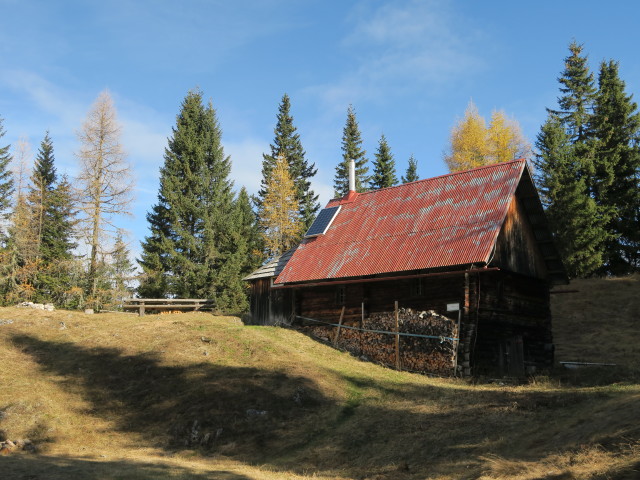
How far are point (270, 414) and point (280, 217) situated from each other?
31820 mm

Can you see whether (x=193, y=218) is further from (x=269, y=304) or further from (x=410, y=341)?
(x=410, y=341)

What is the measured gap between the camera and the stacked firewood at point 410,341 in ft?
68.4

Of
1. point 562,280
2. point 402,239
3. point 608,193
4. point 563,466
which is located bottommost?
point 563,466

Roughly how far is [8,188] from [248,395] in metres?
41.1

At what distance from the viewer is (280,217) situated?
155 feet

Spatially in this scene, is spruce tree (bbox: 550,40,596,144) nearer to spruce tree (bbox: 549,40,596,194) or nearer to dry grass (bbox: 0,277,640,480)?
spruce tree (bbox: 549,40,596,194)

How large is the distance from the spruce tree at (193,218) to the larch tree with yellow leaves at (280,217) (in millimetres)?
3684

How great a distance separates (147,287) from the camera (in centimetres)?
4184

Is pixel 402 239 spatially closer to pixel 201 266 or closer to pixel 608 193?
pixel 201 266

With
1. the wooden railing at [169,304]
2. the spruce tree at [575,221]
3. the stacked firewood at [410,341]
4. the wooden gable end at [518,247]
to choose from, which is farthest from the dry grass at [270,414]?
the spruce tree at [575,221]

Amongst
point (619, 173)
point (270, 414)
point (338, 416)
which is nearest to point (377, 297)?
point (338, 416)

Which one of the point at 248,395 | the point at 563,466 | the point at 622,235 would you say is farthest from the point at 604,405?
the point at 622,235

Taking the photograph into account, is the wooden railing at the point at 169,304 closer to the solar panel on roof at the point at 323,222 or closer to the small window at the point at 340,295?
the solar panel on roof at the point at 323,222

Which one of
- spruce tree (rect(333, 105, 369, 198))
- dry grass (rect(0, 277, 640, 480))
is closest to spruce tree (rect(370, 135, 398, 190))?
spruce tree (rect(333, 105, 369, 198))
